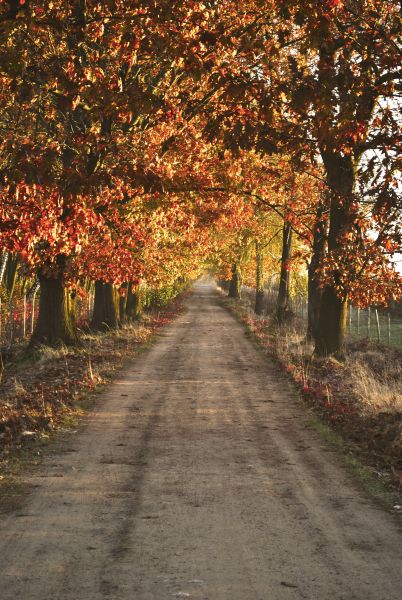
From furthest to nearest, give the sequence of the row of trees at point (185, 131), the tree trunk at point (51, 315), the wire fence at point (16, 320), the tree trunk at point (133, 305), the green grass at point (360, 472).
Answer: the tree trunk at point (133, 305)
the wire fence at point (16, 320)
the tree trunk at point (51, 315)
the row of trees at point (185, 131)
the green grass at point (360, 472)

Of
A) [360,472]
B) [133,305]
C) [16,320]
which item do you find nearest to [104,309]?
[16,320]

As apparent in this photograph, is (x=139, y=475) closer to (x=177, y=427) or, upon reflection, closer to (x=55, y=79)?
(x=177, y=427)

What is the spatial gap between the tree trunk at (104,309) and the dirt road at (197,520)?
50.7ft

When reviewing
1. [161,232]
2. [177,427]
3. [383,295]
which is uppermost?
[161,232]

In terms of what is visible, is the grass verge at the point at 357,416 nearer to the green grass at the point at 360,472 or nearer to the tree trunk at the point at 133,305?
the green grass at the point at 360,472

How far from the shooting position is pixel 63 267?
18.3 m

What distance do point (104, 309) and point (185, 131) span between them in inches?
445

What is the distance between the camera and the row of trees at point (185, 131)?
805 cm

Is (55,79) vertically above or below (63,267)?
above

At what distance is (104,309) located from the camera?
89.5 ft

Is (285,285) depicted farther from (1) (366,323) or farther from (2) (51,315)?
(2) (51,315)

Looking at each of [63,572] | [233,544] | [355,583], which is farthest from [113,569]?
[355,583]

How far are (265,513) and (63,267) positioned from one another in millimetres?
12791

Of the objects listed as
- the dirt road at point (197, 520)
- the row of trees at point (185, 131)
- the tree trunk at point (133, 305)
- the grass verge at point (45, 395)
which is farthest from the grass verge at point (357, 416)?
the tree trunk at point (133, 305)
